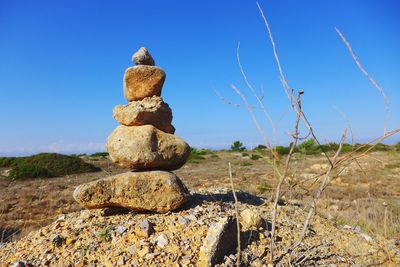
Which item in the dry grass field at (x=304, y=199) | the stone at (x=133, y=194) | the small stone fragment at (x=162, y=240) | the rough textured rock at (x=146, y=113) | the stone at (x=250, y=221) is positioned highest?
the rough textured rock at (x=146, y=113)

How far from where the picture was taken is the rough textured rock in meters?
7.18

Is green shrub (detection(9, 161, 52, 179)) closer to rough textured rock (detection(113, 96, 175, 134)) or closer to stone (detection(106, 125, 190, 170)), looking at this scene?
rough textured rock (detection(113, 96, 175, 134))

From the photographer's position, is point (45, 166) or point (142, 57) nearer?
point (142, 57)

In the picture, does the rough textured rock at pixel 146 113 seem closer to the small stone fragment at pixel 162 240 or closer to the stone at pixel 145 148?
the stone at pixel 145 148

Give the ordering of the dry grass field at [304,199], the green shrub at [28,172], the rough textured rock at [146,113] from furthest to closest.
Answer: the green shrub at [28,172], the dry grass field at [304,199], the rough textured rock at [146,113]

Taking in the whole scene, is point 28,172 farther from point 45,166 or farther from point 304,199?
point 304,199

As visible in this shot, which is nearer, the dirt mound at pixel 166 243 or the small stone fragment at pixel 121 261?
the small stone fragment at pixel 121 261

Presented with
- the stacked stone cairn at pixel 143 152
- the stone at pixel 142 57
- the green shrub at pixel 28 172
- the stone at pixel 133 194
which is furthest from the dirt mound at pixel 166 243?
the green shrub at pixel 28 172

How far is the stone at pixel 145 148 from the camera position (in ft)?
22.5

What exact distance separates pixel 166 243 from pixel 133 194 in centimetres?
142

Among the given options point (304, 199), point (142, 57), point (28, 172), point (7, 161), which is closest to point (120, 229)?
point (142, 57)

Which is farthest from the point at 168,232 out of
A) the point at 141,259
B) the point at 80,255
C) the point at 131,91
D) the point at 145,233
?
the point at 131,91

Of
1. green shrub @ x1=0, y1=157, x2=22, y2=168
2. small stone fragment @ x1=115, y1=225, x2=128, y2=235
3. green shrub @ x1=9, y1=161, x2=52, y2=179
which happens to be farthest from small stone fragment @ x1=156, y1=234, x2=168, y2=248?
→ green shrub @ x1=0, y1=157, x2=22, y2=168

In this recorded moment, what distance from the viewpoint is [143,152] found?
685 centimetres
